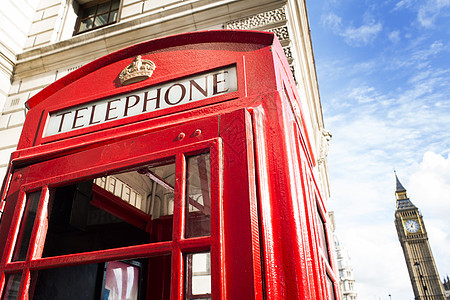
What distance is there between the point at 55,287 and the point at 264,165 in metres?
1.80

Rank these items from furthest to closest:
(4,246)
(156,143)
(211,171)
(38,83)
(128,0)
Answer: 1. (128,0)
2. (38,83)
3. (4,246)
4. (156,143)
5. (211,171)

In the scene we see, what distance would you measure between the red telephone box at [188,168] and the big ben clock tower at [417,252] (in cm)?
10421

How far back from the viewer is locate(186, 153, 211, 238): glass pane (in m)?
1.33

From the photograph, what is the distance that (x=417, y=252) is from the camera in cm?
9456

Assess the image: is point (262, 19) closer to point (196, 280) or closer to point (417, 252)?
point (196, 280)

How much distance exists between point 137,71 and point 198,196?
0.93 metres

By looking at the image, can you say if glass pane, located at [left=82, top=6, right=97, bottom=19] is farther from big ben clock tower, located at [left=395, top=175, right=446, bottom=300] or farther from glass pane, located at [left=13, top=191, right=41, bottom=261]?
big ben clock tower, located at [left=395, top=175, right=446, bottom=300]

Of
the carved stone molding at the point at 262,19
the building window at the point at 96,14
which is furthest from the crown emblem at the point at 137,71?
the building window at the point at 96,14

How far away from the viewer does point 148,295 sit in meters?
2.86

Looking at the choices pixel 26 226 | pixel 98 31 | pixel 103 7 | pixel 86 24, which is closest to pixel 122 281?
pixel 26 226

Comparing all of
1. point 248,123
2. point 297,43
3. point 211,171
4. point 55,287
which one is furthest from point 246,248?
point 297,43

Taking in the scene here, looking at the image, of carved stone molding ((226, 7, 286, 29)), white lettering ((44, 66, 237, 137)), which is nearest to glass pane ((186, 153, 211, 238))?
white lettering ((44, 66, 237, 137))

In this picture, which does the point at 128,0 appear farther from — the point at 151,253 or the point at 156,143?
the point at 151,253

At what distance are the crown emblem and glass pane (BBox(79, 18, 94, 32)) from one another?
376cm
